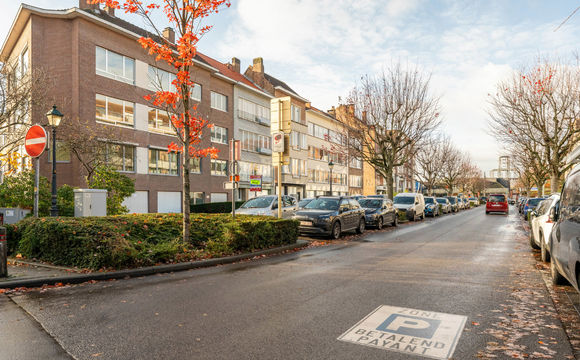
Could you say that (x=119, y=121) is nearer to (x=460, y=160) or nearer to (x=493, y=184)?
(x=460, y=160)

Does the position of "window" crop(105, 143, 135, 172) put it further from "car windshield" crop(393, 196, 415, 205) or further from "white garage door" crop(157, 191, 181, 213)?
"car windshield" crop(393, 196, 415, 205)

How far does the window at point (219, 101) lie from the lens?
35.5 metres

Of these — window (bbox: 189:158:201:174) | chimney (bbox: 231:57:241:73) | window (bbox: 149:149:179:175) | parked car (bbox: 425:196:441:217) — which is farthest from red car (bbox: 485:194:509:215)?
chimney (bbox: 231:57:241:73)

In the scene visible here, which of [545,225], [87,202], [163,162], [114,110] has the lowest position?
[545,225]

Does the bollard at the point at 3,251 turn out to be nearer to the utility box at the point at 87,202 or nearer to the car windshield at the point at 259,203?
the utility box at the point at 87,202

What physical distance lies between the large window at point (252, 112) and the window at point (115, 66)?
13015mm

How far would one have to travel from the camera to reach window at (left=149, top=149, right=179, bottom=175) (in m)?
28.2

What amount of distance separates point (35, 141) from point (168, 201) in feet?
67.4

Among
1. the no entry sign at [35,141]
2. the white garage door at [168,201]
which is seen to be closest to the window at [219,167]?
the white garage door at [168,201]

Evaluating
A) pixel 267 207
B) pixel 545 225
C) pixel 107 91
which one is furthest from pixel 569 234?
pixel 107 91

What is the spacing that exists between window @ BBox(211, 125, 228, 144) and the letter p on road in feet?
103

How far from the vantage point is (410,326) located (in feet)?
15.0

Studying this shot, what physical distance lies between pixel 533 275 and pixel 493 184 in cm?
15538

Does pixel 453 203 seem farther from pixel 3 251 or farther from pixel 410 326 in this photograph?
pixel 3 251
